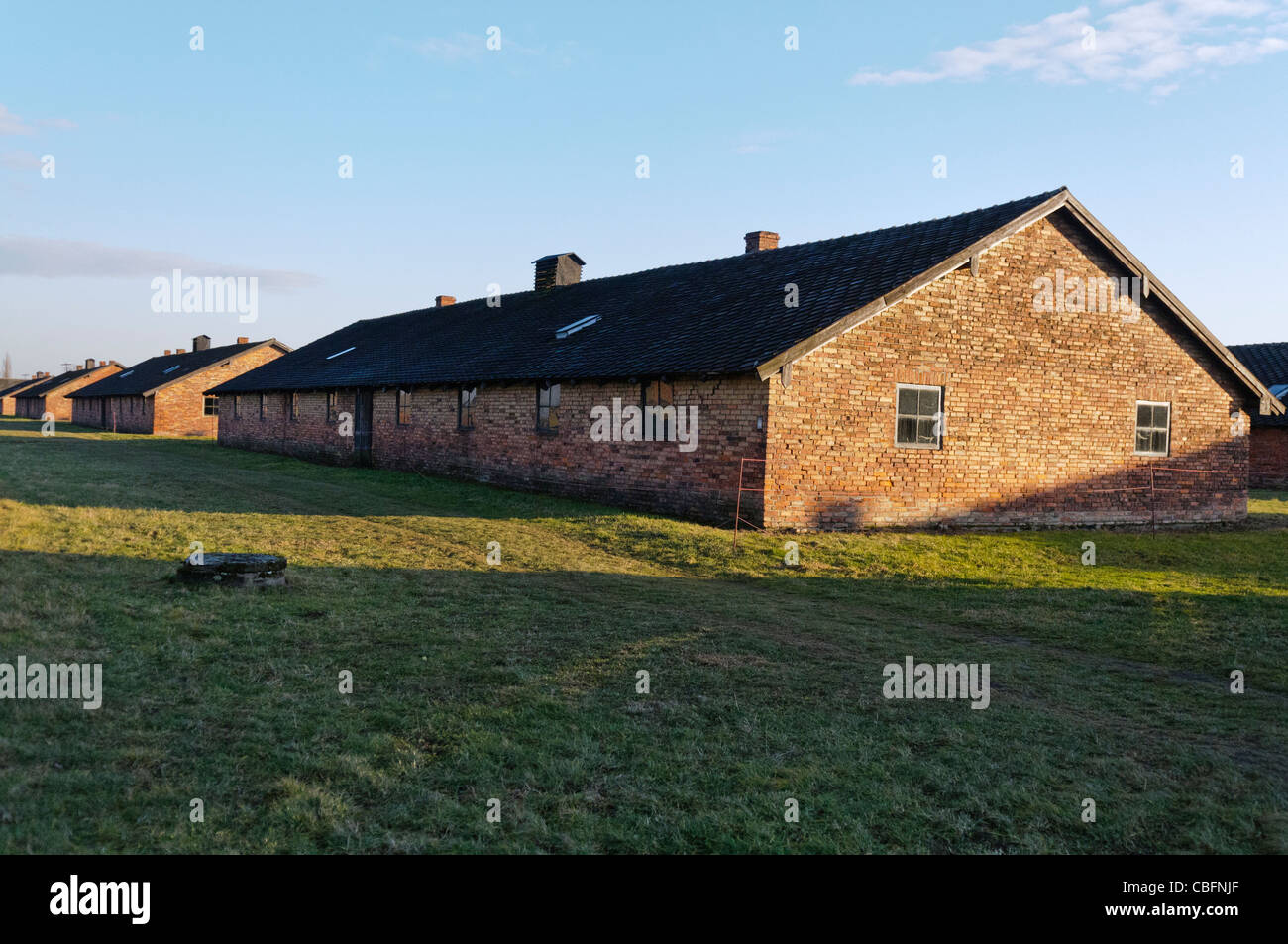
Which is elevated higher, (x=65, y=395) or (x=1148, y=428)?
(x=65, y=395)

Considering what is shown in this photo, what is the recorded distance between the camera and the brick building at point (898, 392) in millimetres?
16016

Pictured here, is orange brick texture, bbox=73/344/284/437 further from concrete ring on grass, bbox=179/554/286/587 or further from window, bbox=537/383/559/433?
concrete ring on grass, bbox=179/554/286/587

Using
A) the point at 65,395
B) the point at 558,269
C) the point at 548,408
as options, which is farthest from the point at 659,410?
the point at 65,395

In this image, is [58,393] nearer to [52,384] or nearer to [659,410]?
[52,384]

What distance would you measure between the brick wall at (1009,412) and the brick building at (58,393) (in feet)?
257

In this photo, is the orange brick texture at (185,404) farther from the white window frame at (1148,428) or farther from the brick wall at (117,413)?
the white window frame at (1148,428)

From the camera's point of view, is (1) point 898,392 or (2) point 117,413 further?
(2) point 117,413

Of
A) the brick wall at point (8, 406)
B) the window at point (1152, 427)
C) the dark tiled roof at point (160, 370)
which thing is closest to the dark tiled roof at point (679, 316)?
the window at point (1152, 427)

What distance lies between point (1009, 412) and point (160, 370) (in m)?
56.6

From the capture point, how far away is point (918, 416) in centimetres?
1694

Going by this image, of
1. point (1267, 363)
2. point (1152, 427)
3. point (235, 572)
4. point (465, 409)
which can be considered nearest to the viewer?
point (235, 572)

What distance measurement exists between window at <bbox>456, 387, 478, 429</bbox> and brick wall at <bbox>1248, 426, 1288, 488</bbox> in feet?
86.9

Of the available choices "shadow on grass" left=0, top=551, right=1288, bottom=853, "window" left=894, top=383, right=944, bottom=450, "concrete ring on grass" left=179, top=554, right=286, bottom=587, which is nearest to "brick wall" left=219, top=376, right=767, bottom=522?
"window" left=894, top=383, right=944, bottom=450

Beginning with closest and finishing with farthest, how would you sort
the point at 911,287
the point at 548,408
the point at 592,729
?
1. the point at 592,729
2. the point at 911,287
3. the point at 548,408
